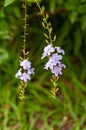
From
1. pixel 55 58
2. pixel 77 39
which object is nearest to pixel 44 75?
pixel 77 39

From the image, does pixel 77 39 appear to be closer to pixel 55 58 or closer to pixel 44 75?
pixel 44 75

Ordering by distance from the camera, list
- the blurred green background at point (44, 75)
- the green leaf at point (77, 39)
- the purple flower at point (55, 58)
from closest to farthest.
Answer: the purple flower at point (55, 58)
the blurred green background at point (44, 75)
the green leaf at point (77, 39)

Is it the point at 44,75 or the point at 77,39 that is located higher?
the point at 77,39

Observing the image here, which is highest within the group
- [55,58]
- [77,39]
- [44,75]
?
[77,39]

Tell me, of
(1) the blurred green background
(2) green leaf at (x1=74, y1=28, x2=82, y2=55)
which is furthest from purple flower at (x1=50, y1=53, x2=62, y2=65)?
(2) green leaf at (x1=74, y1=28, x2=82, y2=55)

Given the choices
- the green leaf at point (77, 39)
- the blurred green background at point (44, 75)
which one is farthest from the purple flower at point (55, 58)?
the green leaf at point (77, 39)

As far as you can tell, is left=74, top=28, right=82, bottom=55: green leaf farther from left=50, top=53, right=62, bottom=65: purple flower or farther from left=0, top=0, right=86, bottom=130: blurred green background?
left=50, top=53, right=62, bottom=65: purple flower

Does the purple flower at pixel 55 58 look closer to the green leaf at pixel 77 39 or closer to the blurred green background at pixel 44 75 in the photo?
the blurred green background at pixel 44 75

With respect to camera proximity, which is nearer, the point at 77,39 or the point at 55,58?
the point at 55,58

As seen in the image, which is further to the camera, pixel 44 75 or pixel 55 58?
pixel 44 75
